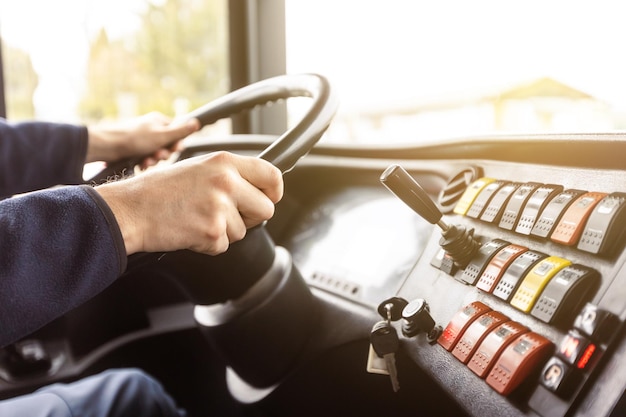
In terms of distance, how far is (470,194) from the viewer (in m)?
0.80

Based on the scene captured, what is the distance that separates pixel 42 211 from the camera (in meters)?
0.55

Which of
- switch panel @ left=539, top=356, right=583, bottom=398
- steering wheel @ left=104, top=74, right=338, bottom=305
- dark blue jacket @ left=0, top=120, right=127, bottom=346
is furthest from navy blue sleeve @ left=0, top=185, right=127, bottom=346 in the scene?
switch panel @ left=539, top=356, right=583, bottom=398

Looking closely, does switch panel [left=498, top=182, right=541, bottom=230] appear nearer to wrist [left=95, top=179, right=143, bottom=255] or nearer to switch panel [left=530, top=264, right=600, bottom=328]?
switch panel [left=530, top=264, right=600, bottom=328]

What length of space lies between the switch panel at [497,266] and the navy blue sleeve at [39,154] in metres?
0.75

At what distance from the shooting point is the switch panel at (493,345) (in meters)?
0.59

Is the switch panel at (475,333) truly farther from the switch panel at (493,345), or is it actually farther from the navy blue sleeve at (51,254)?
the navy blue sleeve at (51,254)

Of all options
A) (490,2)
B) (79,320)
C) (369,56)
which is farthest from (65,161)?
(490,2)

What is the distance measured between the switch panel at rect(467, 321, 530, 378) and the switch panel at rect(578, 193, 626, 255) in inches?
4.0

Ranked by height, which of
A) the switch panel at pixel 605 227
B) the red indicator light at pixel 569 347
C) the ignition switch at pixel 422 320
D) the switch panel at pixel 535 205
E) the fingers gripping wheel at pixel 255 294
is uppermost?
the switch panel at pixel 605 227

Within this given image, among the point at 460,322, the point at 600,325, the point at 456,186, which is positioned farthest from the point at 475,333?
the point at 456,186

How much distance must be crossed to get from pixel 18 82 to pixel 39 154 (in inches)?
20.0

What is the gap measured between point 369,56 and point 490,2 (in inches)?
13.6

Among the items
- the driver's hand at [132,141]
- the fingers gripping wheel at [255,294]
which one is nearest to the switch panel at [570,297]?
the fingers gripping wheel at [255,294]

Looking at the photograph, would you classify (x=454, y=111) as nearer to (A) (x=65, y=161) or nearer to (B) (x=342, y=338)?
(B) (x=342, y=338)
